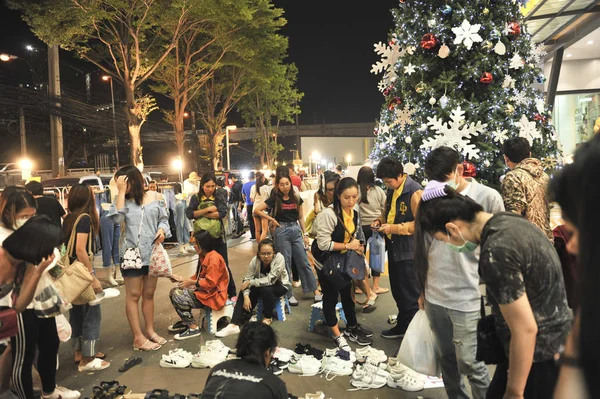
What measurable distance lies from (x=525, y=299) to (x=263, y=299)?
392cm

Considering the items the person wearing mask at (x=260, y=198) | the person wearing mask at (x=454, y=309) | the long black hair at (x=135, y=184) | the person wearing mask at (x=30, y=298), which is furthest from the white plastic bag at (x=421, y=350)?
the person wearing mask at (x=260, y=198)

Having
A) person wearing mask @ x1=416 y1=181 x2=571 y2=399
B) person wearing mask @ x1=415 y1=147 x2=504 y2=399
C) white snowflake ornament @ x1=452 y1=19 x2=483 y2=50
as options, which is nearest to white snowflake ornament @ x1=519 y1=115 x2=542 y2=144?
white snowflake ornament @ x1=452 y1=19 x2=483 y2=50

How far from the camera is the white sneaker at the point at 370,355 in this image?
165 inches

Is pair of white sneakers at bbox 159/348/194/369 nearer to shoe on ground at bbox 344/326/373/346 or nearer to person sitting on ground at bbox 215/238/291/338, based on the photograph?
person sitting on ground at bbox 215/238/291/338

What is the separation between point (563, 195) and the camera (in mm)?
895

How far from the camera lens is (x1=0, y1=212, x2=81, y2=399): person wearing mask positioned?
286 centimetres

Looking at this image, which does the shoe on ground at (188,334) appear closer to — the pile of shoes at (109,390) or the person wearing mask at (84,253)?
the person wearing mask at (84,253)

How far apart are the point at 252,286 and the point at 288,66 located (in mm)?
32022

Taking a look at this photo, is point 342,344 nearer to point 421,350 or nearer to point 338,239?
point 338,239

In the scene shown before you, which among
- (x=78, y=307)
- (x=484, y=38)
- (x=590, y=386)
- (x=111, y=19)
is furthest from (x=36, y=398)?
(x=111, y=19)

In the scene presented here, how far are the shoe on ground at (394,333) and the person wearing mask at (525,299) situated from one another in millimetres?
2774

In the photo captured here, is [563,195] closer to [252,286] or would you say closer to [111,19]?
[252,286]

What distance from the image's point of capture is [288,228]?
20.1ft

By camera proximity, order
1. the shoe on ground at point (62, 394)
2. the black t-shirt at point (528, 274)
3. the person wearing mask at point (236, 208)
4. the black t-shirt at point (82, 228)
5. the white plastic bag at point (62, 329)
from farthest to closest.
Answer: the person wearing mask at point (236, 208)
the black t-shirt at point (82, 228)
the white plastic bag at point (62, 329)
the shoe on ground at point (62, 394)
the black t-shirt at point (528, 274)
